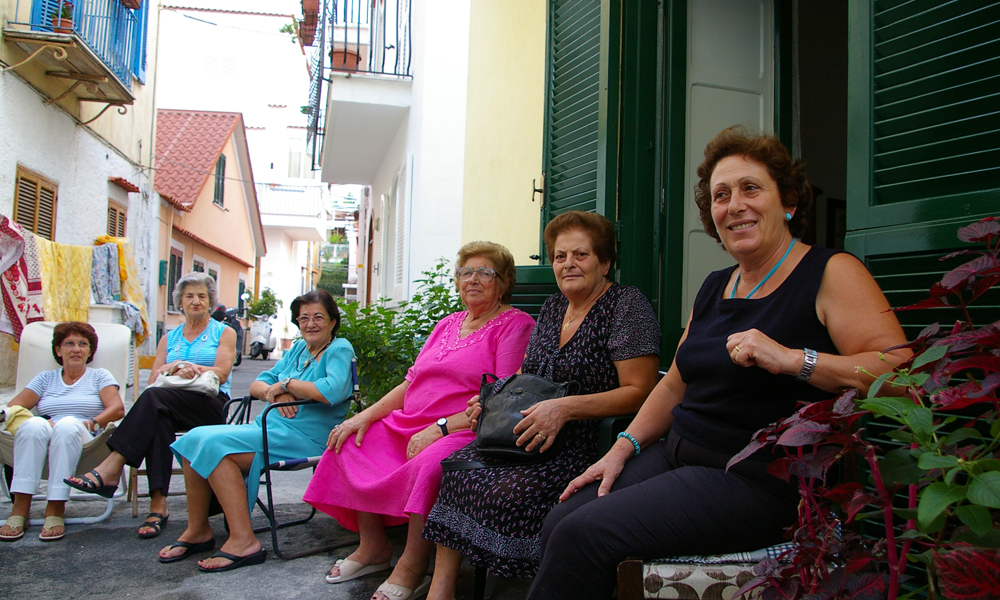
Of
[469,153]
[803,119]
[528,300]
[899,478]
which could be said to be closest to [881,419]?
[899,478]

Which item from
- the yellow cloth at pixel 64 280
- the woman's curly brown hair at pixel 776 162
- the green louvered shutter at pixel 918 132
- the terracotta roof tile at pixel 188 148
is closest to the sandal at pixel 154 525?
the woman's curly brown hair at pixel 776 162

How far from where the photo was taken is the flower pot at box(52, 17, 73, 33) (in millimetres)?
7809

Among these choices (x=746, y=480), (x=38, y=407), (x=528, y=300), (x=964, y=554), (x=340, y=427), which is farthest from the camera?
(x=38, y=407)

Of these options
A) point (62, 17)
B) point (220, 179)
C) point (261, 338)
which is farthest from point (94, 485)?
point (261, 338)

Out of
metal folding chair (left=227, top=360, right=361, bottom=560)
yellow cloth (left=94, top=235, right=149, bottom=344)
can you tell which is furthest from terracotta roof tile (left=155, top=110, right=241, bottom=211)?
metal folding chair (left=227, top=360, right=361, bottom=560)

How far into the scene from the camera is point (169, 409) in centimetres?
376

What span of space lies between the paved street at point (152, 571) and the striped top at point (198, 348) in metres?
0.88

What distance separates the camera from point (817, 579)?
1.18 metres

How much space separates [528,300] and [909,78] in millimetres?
2094

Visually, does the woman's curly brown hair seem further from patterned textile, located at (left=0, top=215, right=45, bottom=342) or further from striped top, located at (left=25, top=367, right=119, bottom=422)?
patterned textile, located at (left=0, top=215, right=45, bottom=342)

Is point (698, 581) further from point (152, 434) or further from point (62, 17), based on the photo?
point (62, 17)

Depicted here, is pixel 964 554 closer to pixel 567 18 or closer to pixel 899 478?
pixel 899 478

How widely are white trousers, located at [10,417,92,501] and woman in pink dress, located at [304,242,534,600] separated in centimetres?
153

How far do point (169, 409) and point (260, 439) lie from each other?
2.35 ft
